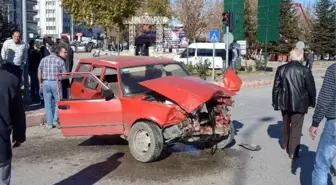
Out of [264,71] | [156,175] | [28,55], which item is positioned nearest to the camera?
[156,175]

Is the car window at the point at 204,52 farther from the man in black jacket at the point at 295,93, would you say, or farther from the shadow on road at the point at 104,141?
the man in black jacket at the point at 295,93

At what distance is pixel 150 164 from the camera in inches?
256

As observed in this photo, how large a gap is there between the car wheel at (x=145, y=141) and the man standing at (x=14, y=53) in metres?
5.13

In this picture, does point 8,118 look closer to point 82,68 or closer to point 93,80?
point 93,80

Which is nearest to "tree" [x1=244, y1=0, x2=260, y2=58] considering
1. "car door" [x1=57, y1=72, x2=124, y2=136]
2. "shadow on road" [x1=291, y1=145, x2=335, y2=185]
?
"shadow on road" [x1=291, y1=145, x2=335, y2=185]

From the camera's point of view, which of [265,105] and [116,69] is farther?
[265,105]

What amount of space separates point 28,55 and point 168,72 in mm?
5705

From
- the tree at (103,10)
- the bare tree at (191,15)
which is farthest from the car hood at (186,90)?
the bare tree at (191,15)

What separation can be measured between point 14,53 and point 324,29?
150ft

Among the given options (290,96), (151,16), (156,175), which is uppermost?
(151,16)

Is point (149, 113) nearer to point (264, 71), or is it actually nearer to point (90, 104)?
point (90, 104)

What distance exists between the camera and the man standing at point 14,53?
10.4 metres

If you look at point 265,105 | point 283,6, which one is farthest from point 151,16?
point 265,105

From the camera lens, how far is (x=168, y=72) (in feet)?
25.2
